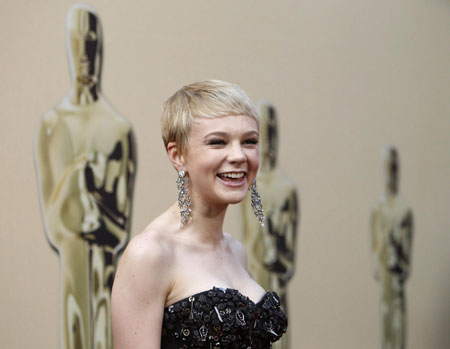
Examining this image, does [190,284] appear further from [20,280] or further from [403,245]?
[403,245]

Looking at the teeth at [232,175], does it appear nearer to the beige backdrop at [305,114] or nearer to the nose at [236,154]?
the nose at [236,154]

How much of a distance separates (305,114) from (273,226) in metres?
0.72

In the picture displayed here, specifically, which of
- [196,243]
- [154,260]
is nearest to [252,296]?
[196,243]

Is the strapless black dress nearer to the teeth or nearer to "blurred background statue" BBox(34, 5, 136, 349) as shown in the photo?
the teeth

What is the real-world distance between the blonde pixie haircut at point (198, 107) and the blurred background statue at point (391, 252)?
9.78 feet

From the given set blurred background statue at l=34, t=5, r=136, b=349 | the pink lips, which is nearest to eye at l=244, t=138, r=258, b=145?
the pink lips

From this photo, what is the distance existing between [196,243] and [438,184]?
11.7 ft

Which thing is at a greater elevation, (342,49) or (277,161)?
(342,49)

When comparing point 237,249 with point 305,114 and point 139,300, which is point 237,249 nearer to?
point 139,300

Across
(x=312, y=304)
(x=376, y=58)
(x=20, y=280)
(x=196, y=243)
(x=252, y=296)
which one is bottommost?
(x=312, y=304)

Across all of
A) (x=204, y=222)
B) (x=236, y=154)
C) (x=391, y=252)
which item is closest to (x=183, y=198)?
(x=204, y=222)

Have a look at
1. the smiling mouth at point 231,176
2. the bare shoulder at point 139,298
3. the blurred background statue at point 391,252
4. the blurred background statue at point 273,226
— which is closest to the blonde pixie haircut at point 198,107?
the smiling mouth at point 231,176

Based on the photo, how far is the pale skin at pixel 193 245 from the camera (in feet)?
5.62

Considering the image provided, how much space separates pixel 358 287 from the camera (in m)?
4.55
